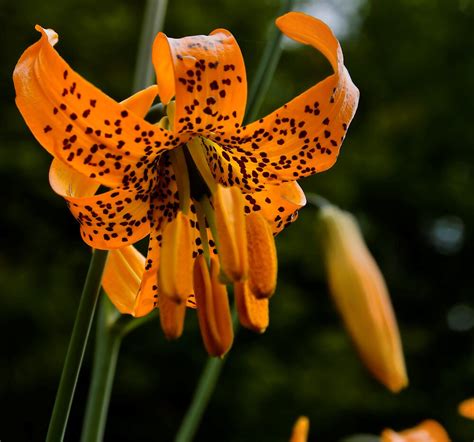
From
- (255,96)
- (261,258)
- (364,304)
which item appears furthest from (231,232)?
(255,96)

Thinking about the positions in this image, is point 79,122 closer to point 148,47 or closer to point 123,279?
point 123,279

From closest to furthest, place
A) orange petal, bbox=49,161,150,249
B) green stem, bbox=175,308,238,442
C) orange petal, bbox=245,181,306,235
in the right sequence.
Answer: orange petal, bbox=49,161,150,249
orange petal, bbox=245,181,306,235
green stem, bbox=175,308,238,442

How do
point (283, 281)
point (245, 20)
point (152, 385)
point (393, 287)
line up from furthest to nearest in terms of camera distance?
point (393, 287) → point (245, 20) → point (283, 281) → point (152, 385)

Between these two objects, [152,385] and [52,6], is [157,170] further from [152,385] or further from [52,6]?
[52,6]

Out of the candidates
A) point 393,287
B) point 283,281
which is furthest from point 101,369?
point 393,287

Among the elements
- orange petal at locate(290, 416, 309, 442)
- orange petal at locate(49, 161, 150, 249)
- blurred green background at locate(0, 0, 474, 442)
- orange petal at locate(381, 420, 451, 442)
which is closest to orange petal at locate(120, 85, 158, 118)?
orange petal at locate(49, 161, 150, 249)

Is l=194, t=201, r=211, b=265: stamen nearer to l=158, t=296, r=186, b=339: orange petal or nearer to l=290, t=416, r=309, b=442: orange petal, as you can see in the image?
l=158, t=296, r=186, b=339: orange petal

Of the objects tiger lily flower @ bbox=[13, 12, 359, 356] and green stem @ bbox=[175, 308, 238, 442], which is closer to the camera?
tiger lily flower @ bbox=[13, 12, 359, 356]
